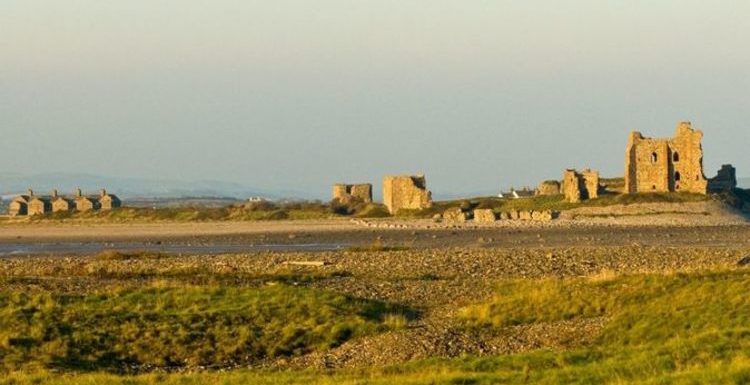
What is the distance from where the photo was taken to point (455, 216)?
83938 mm

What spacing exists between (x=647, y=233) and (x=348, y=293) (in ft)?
115

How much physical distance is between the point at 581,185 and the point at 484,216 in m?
6.66

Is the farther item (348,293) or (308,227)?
(308,227)

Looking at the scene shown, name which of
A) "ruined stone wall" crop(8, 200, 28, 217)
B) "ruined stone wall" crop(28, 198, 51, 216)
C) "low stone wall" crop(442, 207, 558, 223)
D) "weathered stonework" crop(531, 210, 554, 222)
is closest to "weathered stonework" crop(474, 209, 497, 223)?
"low stone wall" crop(442, 207, 558, 223)

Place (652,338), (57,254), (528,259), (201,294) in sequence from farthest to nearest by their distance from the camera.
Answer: (57,254) → (528,259) → (201,294) → (652,338)

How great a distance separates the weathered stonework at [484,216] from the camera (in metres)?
79.6

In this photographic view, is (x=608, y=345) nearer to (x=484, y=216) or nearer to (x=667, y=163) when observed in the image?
(x=484, y=216)

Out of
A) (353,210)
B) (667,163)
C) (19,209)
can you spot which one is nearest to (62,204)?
(19,209)

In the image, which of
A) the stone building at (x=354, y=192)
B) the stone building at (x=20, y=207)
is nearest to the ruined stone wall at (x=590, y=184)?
the stone building at (x=354, y=192)

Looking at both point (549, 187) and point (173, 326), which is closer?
point (173, 326)

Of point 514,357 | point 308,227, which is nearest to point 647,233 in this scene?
point 308,227

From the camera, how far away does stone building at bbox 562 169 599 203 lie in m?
81.9

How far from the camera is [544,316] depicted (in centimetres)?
2728

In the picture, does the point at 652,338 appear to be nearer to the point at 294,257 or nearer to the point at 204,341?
the point at 204,341
